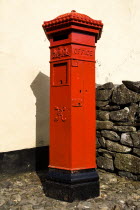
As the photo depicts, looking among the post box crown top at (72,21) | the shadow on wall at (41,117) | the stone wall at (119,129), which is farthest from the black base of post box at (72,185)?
the post box crown top at (72,21)

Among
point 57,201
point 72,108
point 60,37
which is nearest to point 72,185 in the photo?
point 57,201

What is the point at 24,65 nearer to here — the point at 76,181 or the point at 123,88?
the point at 123,88

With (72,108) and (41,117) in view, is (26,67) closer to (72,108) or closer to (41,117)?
(41,117)

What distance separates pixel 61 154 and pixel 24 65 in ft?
5.84

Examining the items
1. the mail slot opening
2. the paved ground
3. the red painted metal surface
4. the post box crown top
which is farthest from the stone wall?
the mail slot opening

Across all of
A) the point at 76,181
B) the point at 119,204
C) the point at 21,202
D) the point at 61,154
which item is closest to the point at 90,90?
the point at 61,154

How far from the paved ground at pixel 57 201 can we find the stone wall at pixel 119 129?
22 centimetres

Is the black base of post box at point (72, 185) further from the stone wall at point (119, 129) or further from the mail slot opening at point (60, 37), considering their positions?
the mail slot opening at point (60, 37)

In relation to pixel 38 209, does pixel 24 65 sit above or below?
above

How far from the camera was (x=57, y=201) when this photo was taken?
111 inches

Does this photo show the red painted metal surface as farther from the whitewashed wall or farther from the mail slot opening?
the whitewashed wall

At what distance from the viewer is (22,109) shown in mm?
3881

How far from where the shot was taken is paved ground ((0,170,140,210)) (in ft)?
8.68

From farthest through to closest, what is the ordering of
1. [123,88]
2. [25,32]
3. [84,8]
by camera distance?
[84,8] < [25,32] < [123,88]
